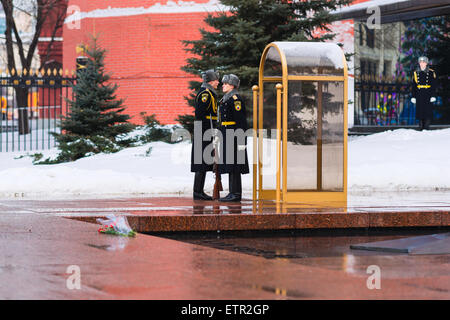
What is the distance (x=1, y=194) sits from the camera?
46.1 ft

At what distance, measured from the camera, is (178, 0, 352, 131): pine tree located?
18.9 m

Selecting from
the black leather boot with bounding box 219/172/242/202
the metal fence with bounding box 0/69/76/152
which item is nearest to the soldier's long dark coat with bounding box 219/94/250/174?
the black leather boot with bounding box 219/172/242/202

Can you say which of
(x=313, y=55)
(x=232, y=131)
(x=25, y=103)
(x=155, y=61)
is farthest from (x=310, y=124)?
(x=25, y=103)

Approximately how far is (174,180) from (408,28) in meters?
20.4

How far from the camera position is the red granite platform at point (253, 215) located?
374 inches

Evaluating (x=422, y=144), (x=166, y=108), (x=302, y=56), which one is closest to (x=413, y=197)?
(x=302, y=56)

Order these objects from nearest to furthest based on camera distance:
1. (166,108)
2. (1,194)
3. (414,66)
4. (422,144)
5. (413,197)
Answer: (413,197)
(1,194)
(422,144)
(166,108)
(414,66)

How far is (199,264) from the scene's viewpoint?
6371 millimetres

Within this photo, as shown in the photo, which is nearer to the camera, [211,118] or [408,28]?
[211,118]

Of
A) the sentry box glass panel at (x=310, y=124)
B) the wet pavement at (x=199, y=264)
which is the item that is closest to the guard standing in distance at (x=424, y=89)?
the sentry box glass panel at (x=310, y=124)

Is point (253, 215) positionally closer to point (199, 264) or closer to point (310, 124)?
point (310, 124)

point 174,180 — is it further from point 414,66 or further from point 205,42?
point 414,66

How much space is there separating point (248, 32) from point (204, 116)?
7.86 meters
